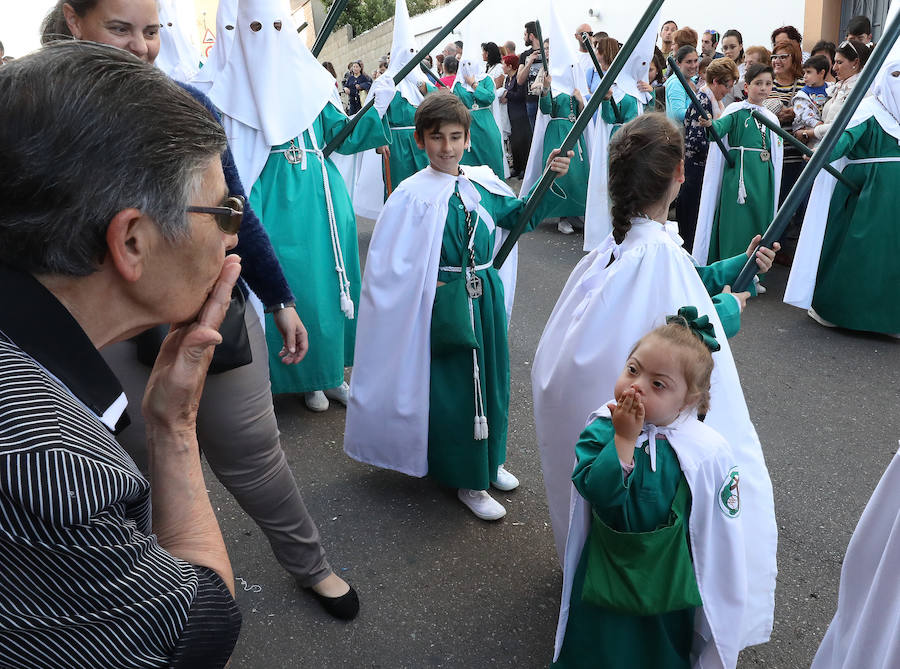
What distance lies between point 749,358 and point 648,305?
2.76 m

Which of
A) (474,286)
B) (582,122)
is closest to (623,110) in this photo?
(582,122)

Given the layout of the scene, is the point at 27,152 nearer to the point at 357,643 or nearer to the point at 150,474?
the point at 150,474

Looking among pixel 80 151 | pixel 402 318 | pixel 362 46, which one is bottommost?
pixel 402 318

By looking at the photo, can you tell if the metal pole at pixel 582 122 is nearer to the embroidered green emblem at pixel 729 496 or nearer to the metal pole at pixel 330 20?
the metal pole at pixel 330 20

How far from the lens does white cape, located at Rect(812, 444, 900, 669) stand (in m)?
1.38

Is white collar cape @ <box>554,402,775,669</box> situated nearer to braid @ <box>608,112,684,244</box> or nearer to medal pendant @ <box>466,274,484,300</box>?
→ braid @ <box>608,112,684,244</box>

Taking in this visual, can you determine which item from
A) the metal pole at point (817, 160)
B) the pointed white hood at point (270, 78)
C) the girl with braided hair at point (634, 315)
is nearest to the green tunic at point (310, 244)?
the pointed white hood at point (270, 78)

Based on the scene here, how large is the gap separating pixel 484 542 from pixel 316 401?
1551mm

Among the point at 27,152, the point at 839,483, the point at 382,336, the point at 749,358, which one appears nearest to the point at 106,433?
the point at 27,152

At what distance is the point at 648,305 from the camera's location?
2197 millimetres

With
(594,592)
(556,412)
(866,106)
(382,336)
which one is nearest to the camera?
(594,592)

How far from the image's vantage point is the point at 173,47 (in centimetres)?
471

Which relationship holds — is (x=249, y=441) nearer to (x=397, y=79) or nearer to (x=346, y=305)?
(x=346, y=305)

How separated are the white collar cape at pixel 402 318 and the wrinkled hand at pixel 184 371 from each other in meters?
1.69
